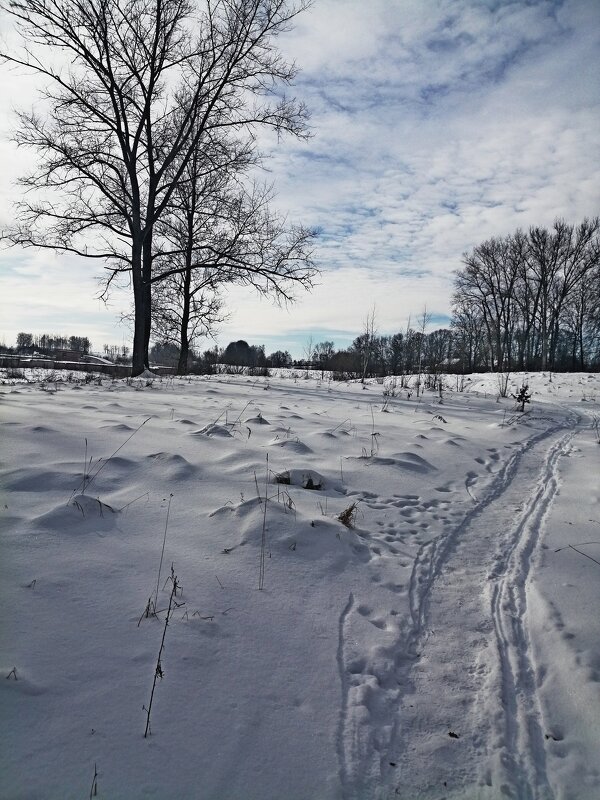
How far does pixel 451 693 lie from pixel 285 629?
77cm

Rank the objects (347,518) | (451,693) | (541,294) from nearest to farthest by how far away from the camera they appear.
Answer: (451,693), (347,518), (541,294)

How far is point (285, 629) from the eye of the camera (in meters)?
2.06

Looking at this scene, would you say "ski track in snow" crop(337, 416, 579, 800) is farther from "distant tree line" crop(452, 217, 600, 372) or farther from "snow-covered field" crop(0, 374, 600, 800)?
"distant tree line" crop(452, 217, 600, 372)

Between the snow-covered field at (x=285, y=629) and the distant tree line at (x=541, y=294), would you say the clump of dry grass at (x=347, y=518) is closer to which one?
the snow-covered field at (x=285, y=629)

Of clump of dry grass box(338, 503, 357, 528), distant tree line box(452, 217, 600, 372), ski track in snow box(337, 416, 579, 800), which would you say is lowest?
ski track in snow box(337, 416, 579, 800)

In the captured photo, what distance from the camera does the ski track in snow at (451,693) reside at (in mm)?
1468

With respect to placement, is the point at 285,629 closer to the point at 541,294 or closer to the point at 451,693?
the point at 451,693

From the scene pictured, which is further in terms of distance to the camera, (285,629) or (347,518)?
(347,518)

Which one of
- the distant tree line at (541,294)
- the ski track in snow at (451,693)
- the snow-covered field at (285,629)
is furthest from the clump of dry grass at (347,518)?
the distant tree line at (541,294)

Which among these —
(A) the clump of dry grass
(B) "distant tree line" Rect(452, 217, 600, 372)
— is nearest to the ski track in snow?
(A) the clump of dry grass

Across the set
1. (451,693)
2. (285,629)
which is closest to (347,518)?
(285,629)

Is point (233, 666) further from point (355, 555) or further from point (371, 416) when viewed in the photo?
point (371, 416)

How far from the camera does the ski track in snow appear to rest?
1.47 metres

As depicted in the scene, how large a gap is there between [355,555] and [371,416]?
473 centimetres
